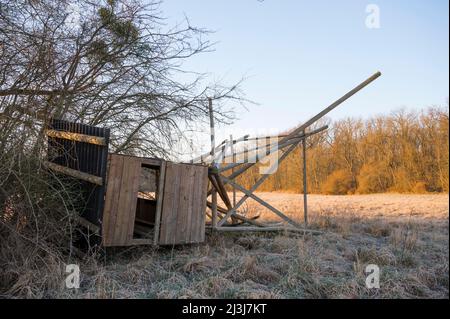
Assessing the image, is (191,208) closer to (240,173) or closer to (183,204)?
(183,204)

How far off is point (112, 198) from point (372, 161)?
22.6 m

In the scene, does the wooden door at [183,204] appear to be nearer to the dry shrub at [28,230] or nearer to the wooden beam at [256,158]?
the wooden beam at [256,158]

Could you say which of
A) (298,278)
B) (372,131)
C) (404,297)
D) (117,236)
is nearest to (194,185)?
(117,236)

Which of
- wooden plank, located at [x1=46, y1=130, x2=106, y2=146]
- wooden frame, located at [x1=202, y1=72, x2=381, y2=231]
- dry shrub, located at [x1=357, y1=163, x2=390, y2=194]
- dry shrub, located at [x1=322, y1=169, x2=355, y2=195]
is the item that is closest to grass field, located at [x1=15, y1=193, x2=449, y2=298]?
wooden frame, located at [x1=202, y1=72, x2=381, y2=231]

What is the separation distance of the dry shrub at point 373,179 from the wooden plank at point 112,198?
22161mm

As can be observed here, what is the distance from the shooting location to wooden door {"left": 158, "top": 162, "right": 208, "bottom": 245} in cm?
628

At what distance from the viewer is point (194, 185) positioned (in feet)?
21.9

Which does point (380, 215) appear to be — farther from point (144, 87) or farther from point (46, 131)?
point (46, 131)

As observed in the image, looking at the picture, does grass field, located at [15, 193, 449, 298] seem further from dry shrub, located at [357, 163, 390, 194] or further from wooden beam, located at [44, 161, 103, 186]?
dry shrub, located at [357, 163, 390, 194]

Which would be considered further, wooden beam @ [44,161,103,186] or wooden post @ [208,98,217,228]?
wooden post @ [208,98,217,228]

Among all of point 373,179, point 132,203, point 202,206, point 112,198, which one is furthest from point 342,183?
point 112,198

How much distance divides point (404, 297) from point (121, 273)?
154 inches

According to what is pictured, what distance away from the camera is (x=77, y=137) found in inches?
223

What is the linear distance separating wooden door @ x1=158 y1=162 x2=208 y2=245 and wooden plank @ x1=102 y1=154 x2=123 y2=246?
88cm
